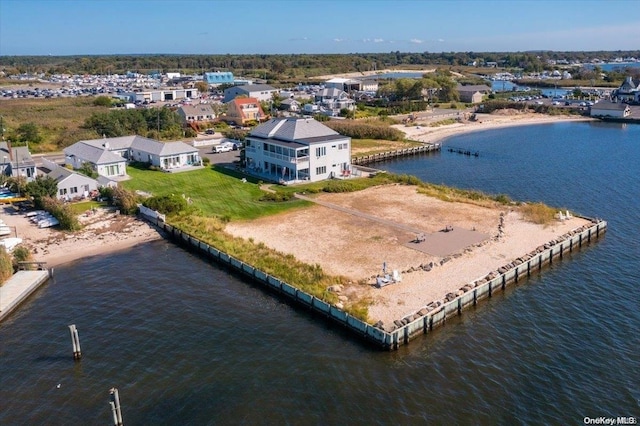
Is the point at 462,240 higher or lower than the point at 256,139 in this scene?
lower

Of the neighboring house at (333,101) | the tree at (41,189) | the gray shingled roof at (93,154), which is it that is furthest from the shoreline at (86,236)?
the neighboring house at (333,101)

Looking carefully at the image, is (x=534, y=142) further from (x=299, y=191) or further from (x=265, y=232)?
(x=265, y=232)

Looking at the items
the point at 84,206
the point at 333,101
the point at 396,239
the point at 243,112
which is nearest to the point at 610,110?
the point at 333,101

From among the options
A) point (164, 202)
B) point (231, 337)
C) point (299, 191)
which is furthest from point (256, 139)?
point (231, 337)

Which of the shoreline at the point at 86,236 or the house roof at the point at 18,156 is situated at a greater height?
the house roof at the point at 18,156

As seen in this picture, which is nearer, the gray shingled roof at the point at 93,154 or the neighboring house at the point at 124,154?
the gray shingled roof at the point at 93,154

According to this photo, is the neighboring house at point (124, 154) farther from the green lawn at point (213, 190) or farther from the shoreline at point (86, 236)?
the shoreline at point (86, 236)

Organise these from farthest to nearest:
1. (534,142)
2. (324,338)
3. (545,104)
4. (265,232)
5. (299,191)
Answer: (545,104) → (534,142) → (299,191) → (265,232) → (324,338)
